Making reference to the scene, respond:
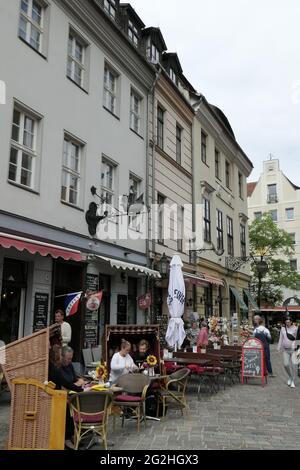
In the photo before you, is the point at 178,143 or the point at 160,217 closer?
the point at 160,217

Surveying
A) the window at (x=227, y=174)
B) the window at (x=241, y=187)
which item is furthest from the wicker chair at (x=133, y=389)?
the window at (x=241, y=187)

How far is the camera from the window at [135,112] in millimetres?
15885

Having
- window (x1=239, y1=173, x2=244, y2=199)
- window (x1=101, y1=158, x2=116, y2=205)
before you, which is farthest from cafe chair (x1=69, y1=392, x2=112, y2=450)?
window (x1=239, y1=173, x2=244, y2=199)

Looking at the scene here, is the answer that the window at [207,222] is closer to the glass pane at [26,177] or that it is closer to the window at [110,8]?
the window at [110,8]

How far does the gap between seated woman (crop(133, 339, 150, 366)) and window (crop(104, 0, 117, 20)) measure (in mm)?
10243

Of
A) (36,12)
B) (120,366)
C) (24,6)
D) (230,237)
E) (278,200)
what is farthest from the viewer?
(278,200)

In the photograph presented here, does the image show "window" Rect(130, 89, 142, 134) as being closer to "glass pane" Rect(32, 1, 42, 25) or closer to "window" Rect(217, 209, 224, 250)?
"glass pane" Rect(32, 1, 42, 25)

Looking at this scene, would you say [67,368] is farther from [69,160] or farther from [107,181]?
[107,181]

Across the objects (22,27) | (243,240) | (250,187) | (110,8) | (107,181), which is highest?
(250,187)

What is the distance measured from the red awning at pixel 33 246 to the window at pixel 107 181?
11.1ft

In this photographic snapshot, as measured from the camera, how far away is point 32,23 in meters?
10.9

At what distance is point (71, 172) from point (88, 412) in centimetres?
752

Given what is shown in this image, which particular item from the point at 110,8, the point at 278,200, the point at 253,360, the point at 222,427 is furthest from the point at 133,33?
the point at 278,200
